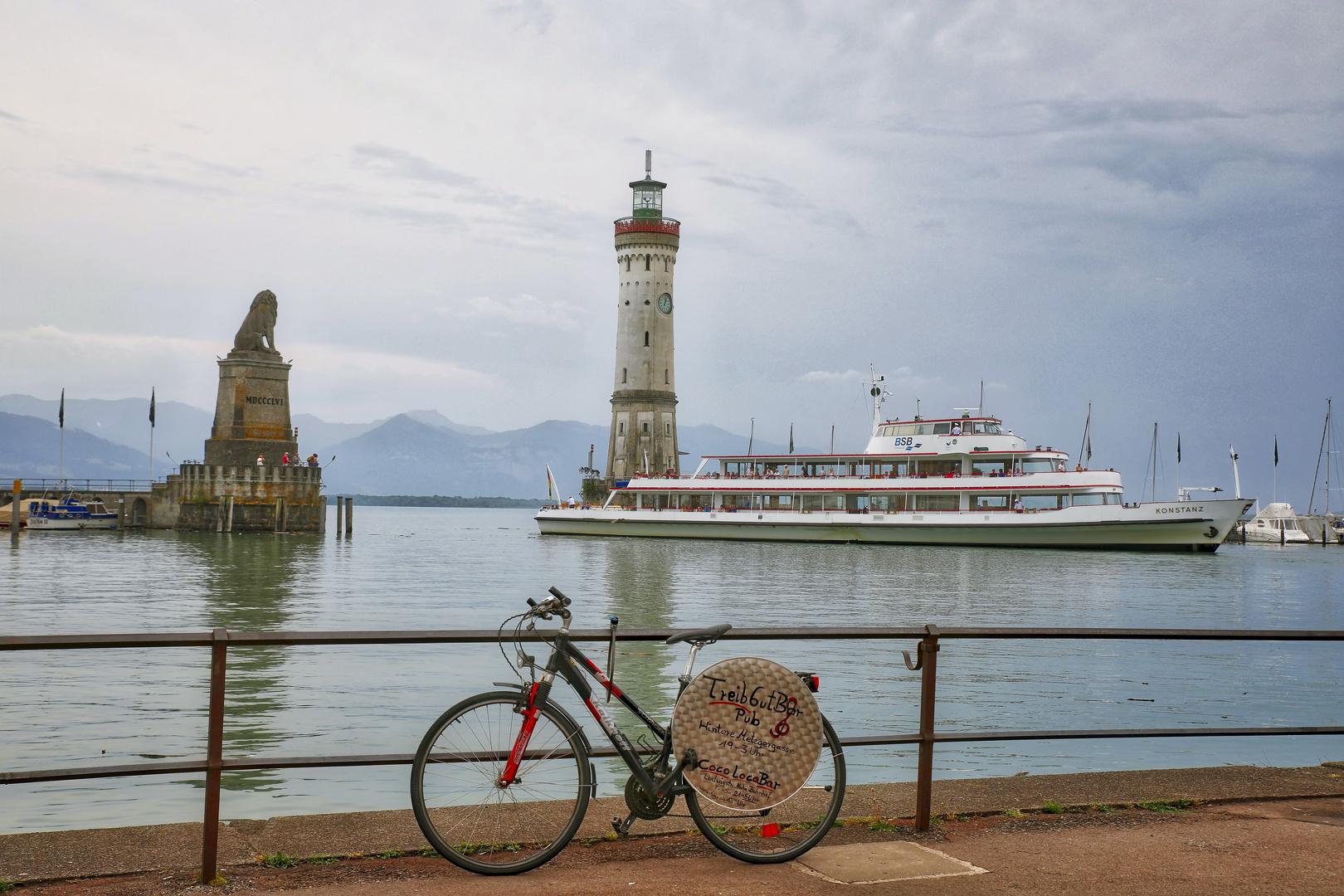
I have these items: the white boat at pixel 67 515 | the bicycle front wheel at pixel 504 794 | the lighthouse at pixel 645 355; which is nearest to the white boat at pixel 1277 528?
the lighthouse at pixel 645 355

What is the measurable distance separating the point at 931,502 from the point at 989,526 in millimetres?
3320

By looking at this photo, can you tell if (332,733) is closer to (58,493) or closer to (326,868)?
(326,868)

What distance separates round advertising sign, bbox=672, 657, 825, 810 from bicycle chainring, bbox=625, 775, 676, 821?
17 cm

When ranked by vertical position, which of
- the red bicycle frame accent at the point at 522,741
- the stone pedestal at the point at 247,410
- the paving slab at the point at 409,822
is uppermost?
the stone pedestal at the point at 247,410

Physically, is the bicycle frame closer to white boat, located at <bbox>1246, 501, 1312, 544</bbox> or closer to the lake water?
the lake water

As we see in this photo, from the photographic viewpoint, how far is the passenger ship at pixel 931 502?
52.1 metres

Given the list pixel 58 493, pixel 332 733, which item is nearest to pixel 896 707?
A: pixel 332 733

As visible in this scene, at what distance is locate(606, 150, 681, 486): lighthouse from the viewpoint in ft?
245

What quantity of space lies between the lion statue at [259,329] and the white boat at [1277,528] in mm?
69196

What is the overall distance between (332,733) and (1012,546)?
46905 millimetres

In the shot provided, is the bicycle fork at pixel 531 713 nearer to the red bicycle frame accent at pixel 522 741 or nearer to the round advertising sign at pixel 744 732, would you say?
the red bicycle frame accent at pixel 522 741

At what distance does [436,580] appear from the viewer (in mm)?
37750

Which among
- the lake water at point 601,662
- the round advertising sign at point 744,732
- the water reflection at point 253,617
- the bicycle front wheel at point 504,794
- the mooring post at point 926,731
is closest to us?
the bicycle front wheel at point 504,794

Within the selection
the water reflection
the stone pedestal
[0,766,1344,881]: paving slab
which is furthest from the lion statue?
[0,766,1344,881]: paving slab
